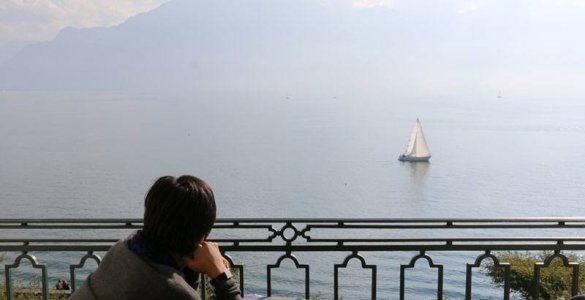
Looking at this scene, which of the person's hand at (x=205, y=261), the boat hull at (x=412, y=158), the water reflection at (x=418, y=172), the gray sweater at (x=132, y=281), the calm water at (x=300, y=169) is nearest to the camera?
the gray sweater at (x=132, y=281)

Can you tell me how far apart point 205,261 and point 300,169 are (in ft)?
216

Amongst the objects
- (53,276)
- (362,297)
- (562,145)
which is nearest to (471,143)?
(562,145)

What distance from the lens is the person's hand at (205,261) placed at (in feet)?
6.52

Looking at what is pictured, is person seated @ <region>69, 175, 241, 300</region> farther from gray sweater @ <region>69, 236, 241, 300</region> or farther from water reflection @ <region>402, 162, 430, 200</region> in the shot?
water reflection @ <region>402, 162, 430, 200</region>

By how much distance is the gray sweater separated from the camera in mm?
1734

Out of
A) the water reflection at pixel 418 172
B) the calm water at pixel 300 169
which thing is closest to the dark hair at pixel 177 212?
the calm water at pixel 300 169

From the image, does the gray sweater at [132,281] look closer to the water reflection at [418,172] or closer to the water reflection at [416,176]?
the water reflection at [416,176]

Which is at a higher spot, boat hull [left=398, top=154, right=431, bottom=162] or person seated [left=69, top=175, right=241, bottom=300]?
person seated [left=69, top=175, right=241, bottom=300]

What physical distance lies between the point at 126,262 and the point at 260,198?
4926 centimetres

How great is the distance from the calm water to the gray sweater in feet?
90.0

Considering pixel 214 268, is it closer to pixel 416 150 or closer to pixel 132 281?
pixel 132 281

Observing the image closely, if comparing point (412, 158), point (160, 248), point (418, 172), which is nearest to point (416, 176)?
point (418, 172)

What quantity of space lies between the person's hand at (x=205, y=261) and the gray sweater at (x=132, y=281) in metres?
0.15

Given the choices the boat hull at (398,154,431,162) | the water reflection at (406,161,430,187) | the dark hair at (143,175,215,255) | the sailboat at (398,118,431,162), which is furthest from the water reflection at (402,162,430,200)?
the dark hair at (143,175,215,255)
